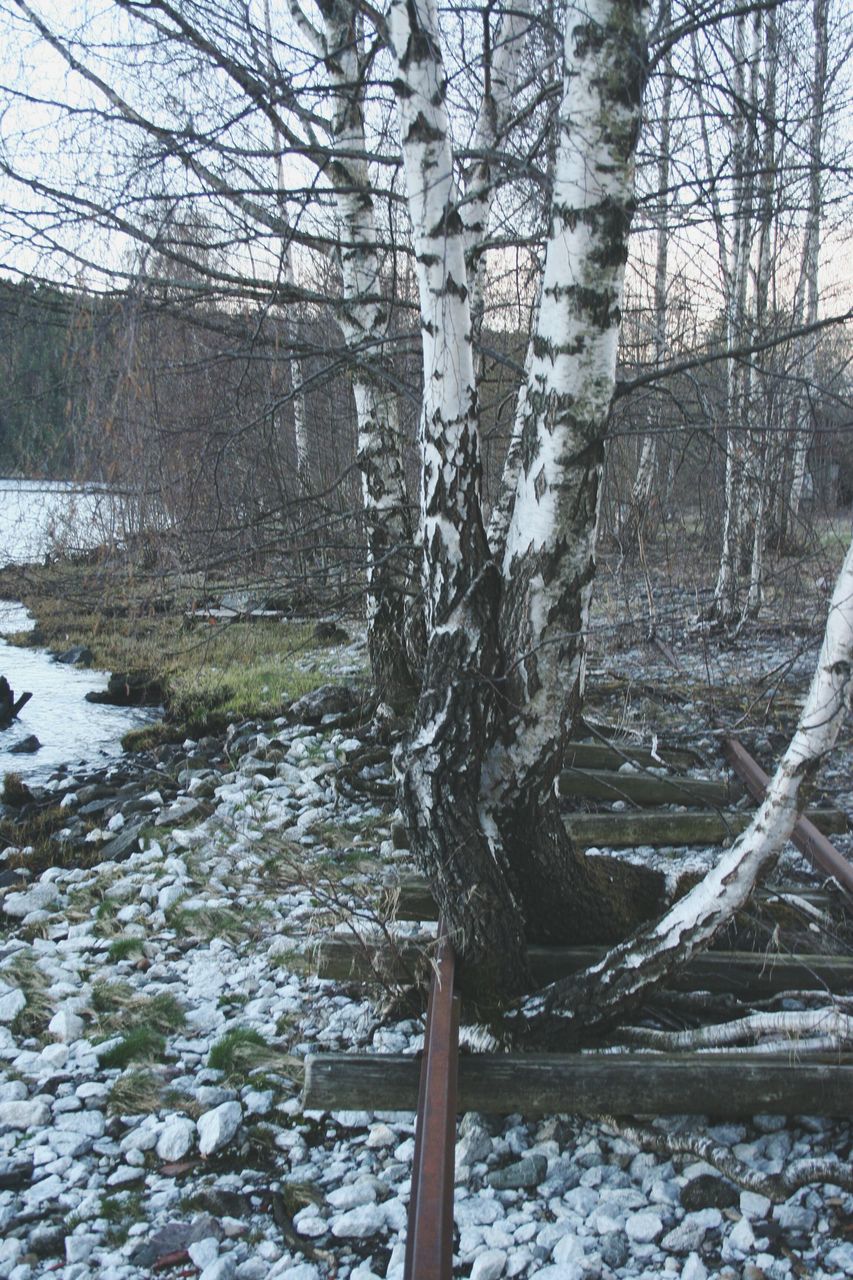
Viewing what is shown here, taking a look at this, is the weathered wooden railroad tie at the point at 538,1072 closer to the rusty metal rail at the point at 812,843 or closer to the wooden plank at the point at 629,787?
the rusty metal rail at the point at 812,843

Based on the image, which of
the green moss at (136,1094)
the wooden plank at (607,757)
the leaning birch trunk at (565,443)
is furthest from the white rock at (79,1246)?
the wooden plank at (607,757)

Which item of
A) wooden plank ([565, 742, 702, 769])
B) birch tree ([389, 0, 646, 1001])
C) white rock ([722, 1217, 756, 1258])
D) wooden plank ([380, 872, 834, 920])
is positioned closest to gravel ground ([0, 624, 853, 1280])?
white rock ([722, 1217, 756, 1258])

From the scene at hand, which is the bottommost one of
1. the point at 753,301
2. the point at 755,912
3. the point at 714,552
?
the point at 755,912

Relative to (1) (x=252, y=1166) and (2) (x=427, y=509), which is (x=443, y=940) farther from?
(2) (x=427, y=509)

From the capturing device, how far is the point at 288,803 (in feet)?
22.6

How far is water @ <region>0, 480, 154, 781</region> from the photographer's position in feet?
18.4

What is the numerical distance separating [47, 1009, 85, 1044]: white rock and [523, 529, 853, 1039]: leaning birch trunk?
6.63ft

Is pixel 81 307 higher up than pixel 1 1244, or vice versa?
pixel 81 307

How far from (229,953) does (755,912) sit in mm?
2606

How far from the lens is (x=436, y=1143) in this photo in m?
2.69

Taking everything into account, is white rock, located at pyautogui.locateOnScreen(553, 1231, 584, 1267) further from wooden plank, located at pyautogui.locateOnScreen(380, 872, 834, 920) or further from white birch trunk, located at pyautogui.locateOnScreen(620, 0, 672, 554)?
white birch trunk, located at pyautogui.locateOnScreen(620, 0, 672, 554)

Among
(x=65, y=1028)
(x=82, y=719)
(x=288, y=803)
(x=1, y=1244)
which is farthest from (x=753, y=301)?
(x=1, y=1244)

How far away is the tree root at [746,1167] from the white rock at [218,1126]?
1418 millimetres

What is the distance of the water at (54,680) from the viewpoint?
562 cm
